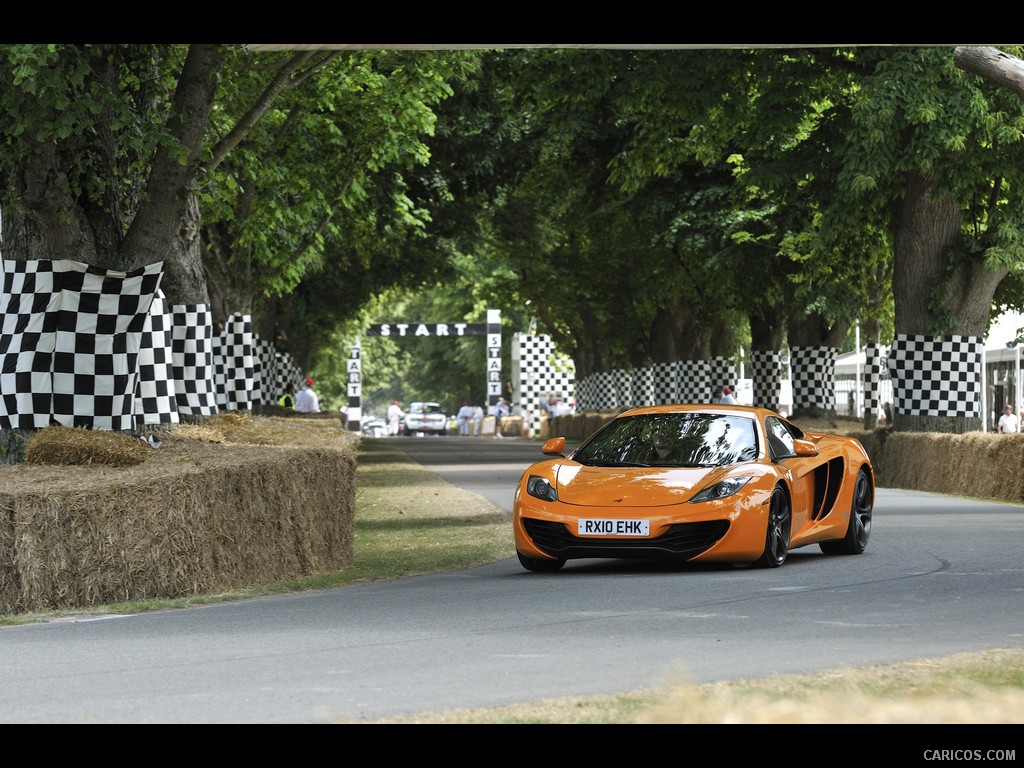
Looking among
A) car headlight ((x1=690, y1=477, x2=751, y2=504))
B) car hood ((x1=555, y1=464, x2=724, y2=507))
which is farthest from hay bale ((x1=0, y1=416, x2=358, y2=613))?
car headlight ((x1=690, y1=477, x2=751, y2=504))

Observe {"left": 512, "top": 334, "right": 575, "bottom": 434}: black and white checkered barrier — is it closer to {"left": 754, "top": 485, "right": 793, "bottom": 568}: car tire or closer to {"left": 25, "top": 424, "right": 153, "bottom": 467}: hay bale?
{"left": 754, "top": 485, "right": 793, "bottom": 568}: car tire

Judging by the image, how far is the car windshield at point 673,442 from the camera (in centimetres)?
1380

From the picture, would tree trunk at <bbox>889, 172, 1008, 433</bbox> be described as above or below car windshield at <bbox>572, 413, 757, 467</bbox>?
above

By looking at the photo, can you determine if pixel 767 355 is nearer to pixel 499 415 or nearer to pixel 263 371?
pixel 263 371

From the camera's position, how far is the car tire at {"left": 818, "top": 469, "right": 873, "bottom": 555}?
48.8ft

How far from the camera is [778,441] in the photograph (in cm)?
1434

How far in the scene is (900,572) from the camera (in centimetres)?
1303

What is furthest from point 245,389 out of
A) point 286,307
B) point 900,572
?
point 900,572

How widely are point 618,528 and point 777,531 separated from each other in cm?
147

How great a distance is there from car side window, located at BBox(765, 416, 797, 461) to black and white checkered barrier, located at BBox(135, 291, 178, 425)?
780 centimetres

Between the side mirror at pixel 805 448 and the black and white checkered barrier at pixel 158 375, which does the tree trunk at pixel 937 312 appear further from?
the side mirror at pixel 805 448

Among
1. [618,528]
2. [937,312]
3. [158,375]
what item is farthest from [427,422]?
[618,528]

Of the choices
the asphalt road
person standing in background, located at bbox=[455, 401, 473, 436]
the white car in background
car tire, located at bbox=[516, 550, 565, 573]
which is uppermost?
the asphalt road

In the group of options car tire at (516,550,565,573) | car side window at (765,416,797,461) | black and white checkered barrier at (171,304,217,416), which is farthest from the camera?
black and white checkered barrier at (171,304,217,416)
